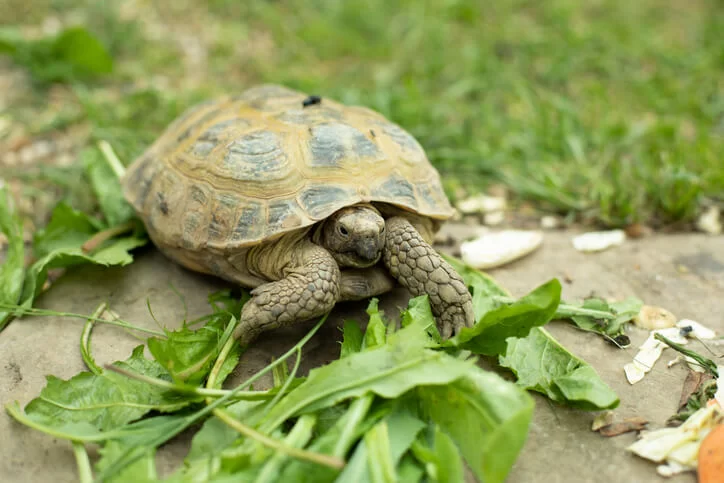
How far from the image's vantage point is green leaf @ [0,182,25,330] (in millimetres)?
2658

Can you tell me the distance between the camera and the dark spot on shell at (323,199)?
2.44 m

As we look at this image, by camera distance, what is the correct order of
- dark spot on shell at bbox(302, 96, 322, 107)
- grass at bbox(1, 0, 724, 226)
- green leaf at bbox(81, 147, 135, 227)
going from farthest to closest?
grass at bbox(1, 0, 724, 226), green leaf at bbox(81, 147, 135, 227), dark spot on shell at bbox(302, 96, 322, 107)

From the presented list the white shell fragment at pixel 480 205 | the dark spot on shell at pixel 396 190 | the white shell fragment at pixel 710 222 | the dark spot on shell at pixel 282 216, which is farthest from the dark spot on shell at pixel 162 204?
the white shell fragment at pixel 710 222

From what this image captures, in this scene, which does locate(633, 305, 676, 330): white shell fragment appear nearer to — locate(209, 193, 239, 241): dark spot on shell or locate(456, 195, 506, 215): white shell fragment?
locate(456, 195, 506, 215): white shell fragment

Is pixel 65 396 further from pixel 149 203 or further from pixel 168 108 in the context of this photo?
pixel 168 108

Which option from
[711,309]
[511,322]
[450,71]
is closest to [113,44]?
[450,71]

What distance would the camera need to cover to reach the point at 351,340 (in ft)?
7.48

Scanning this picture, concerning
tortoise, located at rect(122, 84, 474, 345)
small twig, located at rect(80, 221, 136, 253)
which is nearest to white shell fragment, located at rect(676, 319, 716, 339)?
tortoise, located at rect(122, 84, 474, 345)

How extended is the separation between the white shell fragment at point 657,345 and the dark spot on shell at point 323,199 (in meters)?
1.34

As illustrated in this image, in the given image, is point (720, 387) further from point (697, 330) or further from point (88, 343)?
point (88, 343)

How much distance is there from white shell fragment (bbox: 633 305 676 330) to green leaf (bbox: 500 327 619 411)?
0.56m

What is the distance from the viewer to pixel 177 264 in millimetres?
3008

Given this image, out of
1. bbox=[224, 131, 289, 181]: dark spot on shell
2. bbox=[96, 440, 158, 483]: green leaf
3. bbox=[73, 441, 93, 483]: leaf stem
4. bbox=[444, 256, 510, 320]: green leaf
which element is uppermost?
bbox=[224, 131, 289, 181]: dark spot on shell

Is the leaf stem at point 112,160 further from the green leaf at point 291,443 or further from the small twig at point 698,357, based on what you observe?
the small twig at point 698,357
